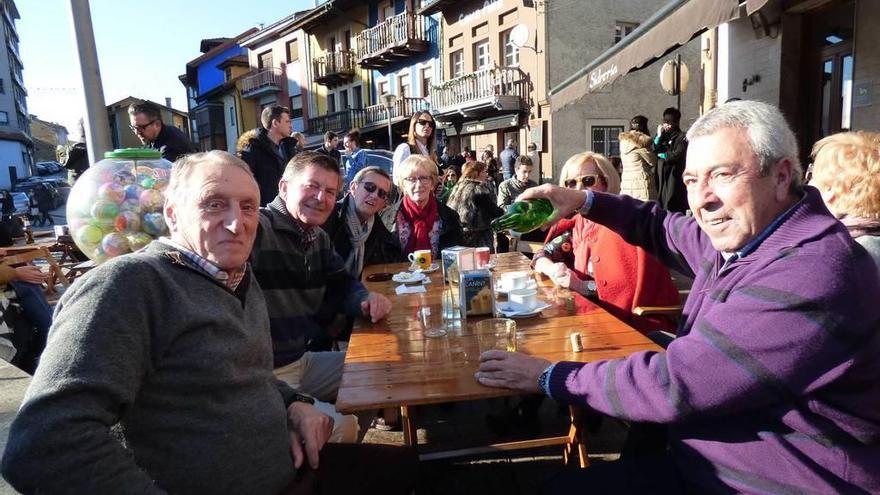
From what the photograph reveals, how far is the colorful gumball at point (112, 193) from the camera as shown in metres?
1.79

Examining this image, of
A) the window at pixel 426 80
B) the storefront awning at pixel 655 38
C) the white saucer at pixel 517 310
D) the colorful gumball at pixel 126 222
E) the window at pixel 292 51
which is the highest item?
the window at pixel 292 51

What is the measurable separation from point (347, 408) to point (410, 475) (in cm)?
40

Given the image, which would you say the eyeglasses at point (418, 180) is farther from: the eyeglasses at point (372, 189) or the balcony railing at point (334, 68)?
the balcony railing at point (334, 68)

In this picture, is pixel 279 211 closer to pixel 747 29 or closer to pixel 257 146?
pixel 257 146

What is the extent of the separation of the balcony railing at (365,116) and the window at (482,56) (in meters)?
2.80

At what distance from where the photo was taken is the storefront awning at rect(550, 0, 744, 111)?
322cm

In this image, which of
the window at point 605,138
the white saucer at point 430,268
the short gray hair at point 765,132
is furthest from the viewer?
the window at point 605,138

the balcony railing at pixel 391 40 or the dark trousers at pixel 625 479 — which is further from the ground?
the balcony railing at pixel 391 40

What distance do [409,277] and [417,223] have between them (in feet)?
2.88

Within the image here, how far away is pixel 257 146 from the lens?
4.44 metres

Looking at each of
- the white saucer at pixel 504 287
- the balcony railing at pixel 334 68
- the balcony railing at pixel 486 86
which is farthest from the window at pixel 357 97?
the white saucer at pixel 504 287

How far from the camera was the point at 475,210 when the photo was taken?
15.6 feet

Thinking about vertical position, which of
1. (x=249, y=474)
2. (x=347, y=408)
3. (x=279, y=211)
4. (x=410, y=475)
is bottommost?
(x=410, y=475)

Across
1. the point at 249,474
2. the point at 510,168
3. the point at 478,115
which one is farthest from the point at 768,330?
the point at 478,115
